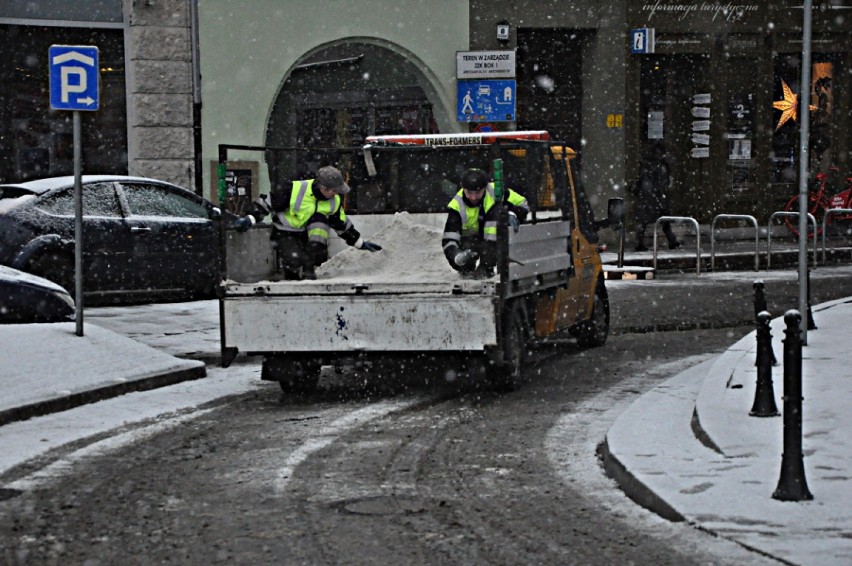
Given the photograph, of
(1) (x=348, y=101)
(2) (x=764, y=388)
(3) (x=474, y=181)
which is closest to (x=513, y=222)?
(3) (x=474, y=181)

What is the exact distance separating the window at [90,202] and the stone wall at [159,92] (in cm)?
571

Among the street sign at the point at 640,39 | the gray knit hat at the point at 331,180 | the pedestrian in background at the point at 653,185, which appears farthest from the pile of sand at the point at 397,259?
the street sign at the point at 640,39

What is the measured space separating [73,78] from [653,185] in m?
16.9

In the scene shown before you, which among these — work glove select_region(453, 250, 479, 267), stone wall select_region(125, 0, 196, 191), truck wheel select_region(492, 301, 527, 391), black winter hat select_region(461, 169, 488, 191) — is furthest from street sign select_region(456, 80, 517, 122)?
truck wheel select_region(492, 301, 527, 391)

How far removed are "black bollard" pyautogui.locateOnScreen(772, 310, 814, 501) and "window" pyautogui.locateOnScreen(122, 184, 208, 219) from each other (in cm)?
1206

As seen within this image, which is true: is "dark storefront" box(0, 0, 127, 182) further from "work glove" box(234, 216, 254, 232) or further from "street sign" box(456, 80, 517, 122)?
"work glove" box(234, 216, 254, 232)

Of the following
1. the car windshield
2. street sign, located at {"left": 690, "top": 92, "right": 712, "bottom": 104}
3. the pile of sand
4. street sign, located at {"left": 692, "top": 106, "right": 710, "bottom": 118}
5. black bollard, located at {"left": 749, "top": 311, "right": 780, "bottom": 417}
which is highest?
street sign, located at {"left": 690, "top": 92, "right": 712, "bottom": 104}

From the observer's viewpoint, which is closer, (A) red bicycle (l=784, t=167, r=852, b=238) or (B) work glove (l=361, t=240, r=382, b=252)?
(B) work glove (l=361, t=240, r=382, b=252)

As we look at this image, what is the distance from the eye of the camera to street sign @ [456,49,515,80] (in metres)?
26.4

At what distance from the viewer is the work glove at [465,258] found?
38.7 feet

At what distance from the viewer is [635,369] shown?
42.7 feet

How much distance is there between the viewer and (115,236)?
17.7 metres

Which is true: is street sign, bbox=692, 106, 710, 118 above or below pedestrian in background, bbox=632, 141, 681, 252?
above

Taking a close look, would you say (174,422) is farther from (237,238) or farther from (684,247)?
(684,247)
